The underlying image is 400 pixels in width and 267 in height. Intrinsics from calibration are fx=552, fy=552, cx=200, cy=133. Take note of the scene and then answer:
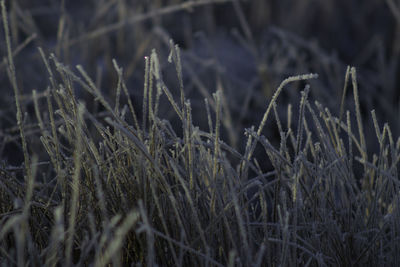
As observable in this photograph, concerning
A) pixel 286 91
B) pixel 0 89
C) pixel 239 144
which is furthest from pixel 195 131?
pixel 286 91

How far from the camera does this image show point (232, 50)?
2406mm

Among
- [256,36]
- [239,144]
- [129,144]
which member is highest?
[129,144]

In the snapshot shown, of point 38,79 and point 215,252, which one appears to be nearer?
point 215,252

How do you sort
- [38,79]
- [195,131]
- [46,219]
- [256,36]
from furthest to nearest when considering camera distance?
[256,36] → [38,79] → [46,219] → [195,131]

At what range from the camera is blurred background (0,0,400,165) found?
5.26ft

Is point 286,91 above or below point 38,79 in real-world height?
below

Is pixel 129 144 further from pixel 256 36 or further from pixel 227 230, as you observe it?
pixel 256 36

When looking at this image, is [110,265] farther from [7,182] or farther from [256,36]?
[256,36]

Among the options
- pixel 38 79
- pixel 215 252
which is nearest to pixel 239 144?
pixel 38 79

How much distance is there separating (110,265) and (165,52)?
1.61m

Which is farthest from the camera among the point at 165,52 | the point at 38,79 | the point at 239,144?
the point at 165,52

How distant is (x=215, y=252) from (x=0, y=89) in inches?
46.8

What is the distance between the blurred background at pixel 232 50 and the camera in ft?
5.26

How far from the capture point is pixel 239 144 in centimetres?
165
